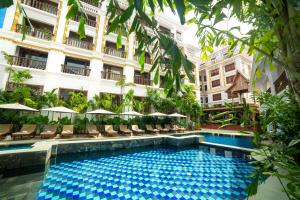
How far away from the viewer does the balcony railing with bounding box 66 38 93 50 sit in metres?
14.6

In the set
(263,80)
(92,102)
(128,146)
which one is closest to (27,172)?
(128,146)

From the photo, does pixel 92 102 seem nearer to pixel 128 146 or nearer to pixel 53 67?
pixel 53 67

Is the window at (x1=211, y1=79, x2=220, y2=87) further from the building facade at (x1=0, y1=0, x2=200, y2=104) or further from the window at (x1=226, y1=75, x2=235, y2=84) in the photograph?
the building facade at (x1=0, y1=0, x2=200, y2=104)

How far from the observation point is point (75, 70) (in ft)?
48.0

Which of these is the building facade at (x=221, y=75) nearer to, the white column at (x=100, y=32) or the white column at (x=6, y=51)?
the white column at (x=100, y=32)

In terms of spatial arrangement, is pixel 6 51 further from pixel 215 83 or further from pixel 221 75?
pixel 215 83

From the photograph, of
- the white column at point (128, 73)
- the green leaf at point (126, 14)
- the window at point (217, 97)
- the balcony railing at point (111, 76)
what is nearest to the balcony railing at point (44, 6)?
the balcony railing at point (111, 76)

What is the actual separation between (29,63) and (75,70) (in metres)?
3.54

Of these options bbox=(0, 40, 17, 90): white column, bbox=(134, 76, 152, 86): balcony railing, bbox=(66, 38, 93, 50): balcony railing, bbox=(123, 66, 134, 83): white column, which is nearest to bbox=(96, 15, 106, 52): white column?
bbox=(66, 38, 93, 50): balcony railing

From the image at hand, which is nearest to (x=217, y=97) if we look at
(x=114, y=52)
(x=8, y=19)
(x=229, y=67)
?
(x=229, y=67)

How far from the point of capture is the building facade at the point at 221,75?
2980 cm

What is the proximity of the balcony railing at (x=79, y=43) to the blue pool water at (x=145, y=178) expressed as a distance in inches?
461

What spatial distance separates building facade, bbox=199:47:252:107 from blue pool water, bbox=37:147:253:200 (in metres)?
24.8

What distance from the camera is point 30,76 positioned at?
11.7m
